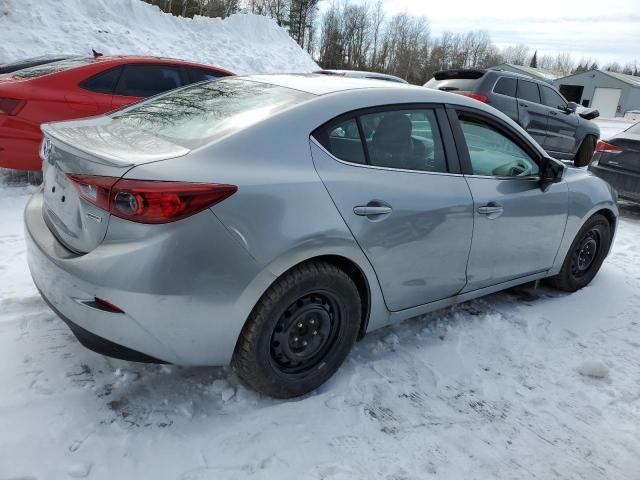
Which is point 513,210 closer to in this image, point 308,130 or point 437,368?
point 437,368

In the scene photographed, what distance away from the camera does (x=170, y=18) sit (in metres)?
21.9

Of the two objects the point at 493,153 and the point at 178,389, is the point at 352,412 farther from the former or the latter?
the point at 493,153

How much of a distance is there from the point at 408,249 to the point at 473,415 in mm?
929

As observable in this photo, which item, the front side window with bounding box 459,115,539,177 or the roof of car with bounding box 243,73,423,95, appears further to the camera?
the front side window with bounding box 459,115,539,177

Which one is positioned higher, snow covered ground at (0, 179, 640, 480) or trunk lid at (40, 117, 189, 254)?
trunk lid at (40, 117, 189, 254)

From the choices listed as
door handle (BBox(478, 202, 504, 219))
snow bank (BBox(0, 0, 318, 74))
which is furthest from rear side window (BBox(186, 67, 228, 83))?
snow bank (BBox(0, 0, 318, 74))

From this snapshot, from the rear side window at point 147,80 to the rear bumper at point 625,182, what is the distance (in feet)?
19.7

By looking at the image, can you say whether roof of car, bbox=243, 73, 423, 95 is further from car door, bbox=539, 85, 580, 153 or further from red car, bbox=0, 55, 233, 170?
car door, bbox=539, 85, 580, 153

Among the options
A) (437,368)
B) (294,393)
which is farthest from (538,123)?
(294,393)

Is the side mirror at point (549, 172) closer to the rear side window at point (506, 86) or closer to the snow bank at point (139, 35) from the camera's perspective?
the rear side window at point (506, 86)

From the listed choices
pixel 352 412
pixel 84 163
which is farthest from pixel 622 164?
Result: pixel 84 163

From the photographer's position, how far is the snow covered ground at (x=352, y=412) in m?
2.25

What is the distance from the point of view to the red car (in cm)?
529

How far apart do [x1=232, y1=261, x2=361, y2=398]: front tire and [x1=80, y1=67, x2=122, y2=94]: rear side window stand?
14.8 ft
